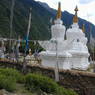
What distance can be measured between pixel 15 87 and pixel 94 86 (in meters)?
3.44

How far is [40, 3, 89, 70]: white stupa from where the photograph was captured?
Answer: 2088 centimetres

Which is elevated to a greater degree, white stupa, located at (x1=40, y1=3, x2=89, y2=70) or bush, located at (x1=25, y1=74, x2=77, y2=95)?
white stupa, located at (x1=40, y1=3, x2=89, y2=70)

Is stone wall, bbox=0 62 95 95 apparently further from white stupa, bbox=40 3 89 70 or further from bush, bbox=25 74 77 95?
white stupa, bbox=40 3 89 70

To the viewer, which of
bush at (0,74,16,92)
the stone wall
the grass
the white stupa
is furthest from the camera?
the white stupa

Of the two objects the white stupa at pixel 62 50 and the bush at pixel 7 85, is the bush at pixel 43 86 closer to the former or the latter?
the bush at pixel 7 85

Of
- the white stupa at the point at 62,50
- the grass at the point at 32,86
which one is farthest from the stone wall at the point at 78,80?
the white stupa at the point at 62,50

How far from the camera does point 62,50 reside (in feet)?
70.5

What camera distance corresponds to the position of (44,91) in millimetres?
11102

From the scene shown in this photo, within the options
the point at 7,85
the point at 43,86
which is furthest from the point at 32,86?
the point at 7,85

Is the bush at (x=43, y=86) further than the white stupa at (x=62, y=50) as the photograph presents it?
No

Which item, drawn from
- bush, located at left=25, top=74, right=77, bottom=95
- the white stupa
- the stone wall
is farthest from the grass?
the white stupa

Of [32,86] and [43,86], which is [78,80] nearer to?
[43,86]

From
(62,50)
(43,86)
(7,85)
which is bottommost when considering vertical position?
(43,86)

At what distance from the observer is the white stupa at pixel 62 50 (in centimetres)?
2088
